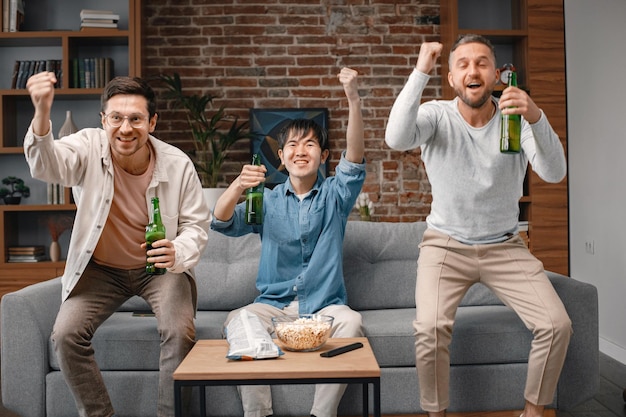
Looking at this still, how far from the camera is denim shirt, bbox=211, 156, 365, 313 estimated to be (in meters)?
2.52

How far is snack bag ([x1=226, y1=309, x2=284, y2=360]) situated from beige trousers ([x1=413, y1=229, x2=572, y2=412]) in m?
0.60

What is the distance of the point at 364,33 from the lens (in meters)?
5.03

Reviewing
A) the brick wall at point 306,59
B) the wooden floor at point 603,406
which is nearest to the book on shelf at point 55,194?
the brick wall at point 306,59

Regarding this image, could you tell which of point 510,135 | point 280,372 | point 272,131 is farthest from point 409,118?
point 272,131

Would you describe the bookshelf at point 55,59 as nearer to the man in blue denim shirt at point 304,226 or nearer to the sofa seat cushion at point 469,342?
the man in blue denim shirt at point 304,226

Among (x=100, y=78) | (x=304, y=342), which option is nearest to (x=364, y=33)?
(x=100, y=78)

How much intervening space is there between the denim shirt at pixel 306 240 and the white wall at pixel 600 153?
1.82 metres

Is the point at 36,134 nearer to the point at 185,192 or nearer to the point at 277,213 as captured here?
the point at 185,192

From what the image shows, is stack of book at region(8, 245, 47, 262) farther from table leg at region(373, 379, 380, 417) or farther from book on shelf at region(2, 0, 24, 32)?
table leg at region(373, 379, 380, 417)

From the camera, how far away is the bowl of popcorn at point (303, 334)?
188 centimetres

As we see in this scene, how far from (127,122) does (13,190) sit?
2.62 m

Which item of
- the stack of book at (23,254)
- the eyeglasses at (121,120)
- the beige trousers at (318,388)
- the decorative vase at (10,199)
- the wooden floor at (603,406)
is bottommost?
the wooden floor at (603,406)

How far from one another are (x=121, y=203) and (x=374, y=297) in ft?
3.62

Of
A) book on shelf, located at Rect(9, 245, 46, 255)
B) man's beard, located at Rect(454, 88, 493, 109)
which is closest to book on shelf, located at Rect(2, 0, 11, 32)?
book on shelf, located at Rect(9, 245, 46, 255)
